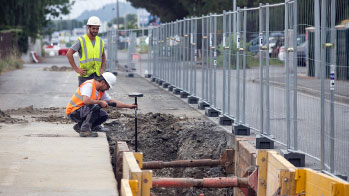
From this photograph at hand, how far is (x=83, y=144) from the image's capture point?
10914 millimetres

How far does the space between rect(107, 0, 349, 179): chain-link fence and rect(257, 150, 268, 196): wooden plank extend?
2.29 feet

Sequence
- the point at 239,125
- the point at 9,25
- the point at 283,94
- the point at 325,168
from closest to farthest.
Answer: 1. the point at 325,168
2. the point at 283,94
3. the point at 239,125
4. the point at 9,25

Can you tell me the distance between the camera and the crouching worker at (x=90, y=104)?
37.3 feet

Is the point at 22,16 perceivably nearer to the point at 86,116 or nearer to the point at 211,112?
the point at 211,112

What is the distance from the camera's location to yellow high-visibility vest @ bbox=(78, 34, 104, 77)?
42.9ft

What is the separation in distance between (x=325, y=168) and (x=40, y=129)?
5.90 m

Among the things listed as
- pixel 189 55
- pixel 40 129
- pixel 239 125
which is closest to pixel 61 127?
pixel 40 129

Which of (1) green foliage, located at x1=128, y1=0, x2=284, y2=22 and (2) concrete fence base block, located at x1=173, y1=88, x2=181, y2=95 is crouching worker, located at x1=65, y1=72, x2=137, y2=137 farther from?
(1) green foliage, located at x1=128, y1=0, x2=284, y2=22

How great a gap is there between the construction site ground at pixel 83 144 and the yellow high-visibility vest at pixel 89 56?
A: 118cm

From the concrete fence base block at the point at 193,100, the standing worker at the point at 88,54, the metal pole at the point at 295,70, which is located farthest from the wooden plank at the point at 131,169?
the concrete fence base block at the point at 193,100

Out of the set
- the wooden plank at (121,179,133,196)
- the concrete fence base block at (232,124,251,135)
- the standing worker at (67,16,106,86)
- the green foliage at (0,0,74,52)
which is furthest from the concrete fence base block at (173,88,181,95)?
the green foliage at (0,0,74,52)

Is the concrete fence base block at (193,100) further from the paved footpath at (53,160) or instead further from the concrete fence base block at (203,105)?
the concrete fence base block at (203,105)

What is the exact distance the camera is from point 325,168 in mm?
8672

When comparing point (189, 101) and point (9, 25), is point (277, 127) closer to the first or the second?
point (189, 101)
